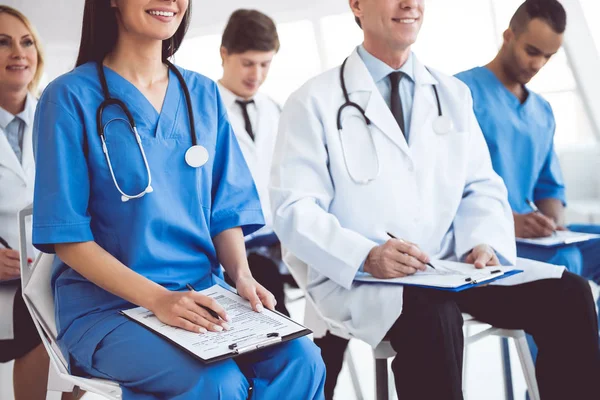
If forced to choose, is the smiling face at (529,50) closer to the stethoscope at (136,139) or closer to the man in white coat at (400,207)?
the man in white coat at (400,207)

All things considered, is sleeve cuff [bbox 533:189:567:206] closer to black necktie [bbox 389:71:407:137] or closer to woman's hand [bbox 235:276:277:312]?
black necktie [bbox 389:71:407:137]

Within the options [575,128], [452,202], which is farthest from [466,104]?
[575,128]

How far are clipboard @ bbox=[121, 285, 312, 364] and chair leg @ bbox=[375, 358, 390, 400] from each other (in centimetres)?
41

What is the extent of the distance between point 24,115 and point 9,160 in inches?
6.8

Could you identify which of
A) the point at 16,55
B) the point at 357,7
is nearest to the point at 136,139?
the point at 357,7

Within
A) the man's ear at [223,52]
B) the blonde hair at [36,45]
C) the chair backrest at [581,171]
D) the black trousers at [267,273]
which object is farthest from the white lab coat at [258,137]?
the chair backrest at [581,171]

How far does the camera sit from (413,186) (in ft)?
5.26

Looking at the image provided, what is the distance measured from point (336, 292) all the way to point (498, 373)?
45.8 inches

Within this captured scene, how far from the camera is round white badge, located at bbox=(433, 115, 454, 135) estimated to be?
5.40 feet

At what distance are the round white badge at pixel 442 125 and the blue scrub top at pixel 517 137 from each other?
1.25 feet

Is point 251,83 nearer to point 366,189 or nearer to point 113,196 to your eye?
point 366,189

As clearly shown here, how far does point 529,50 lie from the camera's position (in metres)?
2.07

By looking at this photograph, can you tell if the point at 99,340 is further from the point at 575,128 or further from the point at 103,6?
the point at 575,128

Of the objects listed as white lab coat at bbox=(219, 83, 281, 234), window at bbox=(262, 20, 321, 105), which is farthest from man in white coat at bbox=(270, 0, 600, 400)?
window at bbox=(262, 20, 321, 105)
